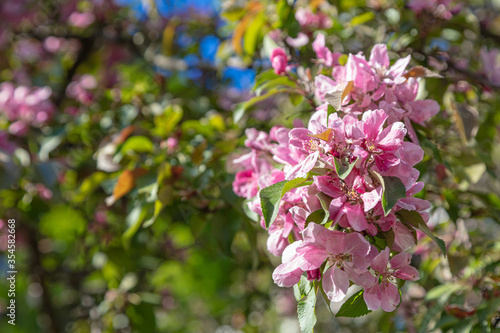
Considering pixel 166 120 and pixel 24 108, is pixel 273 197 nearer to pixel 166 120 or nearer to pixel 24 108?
pixel 166 120

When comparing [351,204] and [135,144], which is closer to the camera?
[351,204]

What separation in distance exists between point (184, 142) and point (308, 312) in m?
0.79

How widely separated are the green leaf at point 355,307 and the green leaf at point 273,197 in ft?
0.65

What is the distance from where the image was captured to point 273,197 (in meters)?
0.69

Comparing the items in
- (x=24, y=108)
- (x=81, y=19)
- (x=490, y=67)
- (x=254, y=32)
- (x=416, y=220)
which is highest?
(x=416, y=220)

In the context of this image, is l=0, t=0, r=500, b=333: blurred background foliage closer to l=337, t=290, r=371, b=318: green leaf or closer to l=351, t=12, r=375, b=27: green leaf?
l=351, t=12, r=375, b=27: green leaf

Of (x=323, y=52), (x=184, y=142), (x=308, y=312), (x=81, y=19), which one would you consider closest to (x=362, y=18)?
(x=323, y=52)

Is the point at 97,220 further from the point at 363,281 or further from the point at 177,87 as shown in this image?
the point at 363,281

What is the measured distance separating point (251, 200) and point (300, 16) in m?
0.81

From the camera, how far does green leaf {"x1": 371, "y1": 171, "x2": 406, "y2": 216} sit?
0.61 meters

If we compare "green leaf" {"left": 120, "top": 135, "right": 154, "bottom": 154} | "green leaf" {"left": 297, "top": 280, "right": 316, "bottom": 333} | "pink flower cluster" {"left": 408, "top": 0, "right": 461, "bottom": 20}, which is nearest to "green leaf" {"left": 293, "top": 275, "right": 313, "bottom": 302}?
"green leaf" {"left": 297, "top": 280, "right": 316, "bottom": 333}

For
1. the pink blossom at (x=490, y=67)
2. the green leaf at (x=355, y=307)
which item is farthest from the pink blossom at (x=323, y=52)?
the pink blossom at (x=490, y=67)

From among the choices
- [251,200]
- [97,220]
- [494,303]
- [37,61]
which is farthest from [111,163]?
[37,61]

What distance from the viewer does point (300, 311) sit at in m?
0.71
